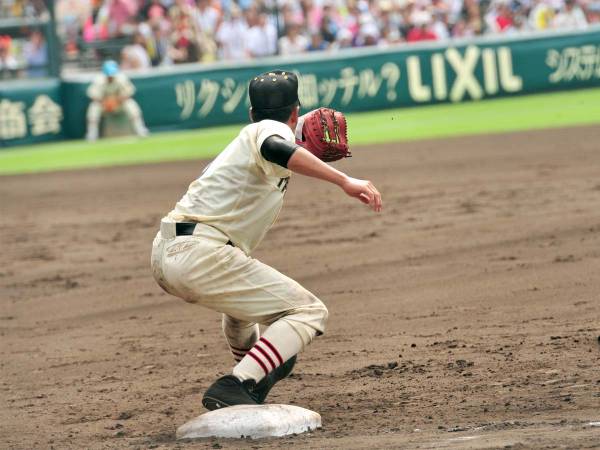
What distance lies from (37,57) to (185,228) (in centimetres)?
1765

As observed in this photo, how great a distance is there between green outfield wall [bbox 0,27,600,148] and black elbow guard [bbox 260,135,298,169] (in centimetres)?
1709

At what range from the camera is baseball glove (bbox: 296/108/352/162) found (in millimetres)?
5441

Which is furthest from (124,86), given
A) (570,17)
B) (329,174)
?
(329,174)

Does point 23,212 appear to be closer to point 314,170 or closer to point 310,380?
point 310,380

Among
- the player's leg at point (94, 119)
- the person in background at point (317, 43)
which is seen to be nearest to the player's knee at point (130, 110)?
the player's leg at point (94, 119)

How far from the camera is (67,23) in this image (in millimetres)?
24797

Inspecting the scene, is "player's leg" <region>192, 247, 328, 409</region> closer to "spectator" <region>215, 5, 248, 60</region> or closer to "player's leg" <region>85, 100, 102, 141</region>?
"player's leg" <region>85, 100, 102, 141</region>

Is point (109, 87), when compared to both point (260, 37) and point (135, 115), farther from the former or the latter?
point (260, 37)

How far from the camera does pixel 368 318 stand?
792 centimetres

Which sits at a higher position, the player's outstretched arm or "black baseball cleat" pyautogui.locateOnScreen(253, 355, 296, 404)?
the player's outstretched arm

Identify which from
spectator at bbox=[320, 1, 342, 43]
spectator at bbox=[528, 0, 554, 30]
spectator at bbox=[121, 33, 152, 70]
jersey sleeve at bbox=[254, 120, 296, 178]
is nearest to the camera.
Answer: jersey sleeve at bbox=[254, 120, 296, 178]

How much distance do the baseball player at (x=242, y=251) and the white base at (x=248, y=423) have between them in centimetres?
9

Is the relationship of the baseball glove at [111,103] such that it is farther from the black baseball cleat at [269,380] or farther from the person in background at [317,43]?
the black baseball cleat at [269,380]

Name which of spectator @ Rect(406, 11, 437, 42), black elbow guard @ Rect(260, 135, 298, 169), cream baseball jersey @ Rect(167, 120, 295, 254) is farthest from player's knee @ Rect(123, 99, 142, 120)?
black elbow guard @ Rect(260, 135, 298, 169)
